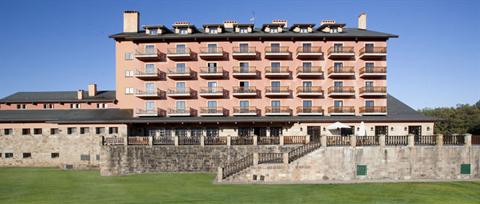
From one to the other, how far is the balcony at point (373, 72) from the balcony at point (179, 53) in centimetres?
2360

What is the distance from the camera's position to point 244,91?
158ft

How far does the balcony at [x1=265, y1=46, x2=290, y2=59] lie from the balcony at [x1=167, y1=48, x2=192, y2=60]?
10.7 metres

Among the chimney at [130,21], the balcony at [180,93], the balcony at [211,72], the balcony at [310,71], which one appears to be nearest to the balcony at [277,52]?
the balcony at [310,71]

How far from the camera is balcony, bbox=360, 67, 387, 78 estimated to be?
4772cm

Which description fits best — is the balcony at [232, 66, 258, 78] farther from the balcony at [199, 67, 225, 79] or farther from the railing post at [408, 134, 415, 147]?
the railing post at [408, 134, 415, 147]

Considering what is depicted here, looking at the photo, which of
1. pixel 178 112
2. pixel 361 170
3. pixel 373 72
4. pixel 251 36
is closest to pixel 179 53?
pixel 178 112

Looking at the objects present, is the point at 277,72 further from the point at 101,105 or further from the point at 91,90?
the point at 91,90

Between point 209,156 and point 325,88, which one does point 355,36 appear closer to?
point 325,88

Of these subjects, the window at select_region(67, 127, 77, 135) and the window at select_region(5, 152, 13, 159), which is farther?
the window at select_region(5, 152, 13, 159)

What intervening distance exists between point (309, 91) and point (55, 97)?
41.8 meters

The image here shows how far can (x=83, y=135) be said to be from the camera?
48.7m

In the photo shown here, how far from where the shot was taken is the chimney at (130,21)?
172 feet

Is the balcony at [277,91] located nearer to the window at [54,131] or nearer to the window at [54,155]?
the window at [54,131]

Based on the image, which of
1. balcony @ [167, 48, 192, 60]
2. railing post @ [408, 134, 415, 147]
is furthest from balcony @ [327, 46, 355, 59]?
balcony @ [167, 48, 192, 60]
